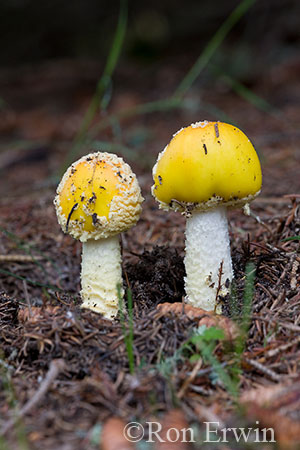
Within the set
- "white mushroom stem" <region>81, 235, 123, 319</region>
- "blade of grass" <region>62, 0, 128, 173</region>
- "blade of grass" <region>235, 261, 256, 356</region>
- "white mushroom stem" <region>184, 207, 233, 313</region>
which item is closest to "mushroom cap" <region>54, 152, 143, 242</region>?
"white mushroom stem" <region>81, 235, 123, 319</region>

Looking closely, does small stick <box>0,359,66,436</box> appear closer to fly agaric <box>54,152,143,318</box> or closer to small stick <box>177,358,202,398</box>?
small stick <box>177,358,202,398</box>

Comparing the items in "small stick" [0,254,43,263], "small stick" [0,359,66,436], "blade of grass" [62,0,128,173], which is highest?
"blade of grass" [62,0,128,173]

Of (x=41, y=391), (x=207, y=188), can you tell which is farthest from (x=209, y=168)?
(x=41, y=391)

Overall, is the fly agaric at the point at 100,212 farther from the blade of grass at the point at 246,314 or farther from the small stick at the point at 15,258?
the small stick at the point at 15,258

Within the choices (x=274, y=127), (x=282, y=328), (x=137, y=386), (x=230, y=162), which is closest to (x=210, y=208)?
(x=230, y=162)

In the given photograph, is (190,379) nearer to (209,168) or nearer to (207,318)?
(207,318)

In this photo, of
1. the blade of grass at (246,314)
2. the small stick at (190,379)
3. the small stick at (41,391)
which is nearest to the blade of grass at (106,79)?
the blade of grass at (246,314)
